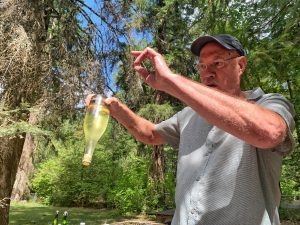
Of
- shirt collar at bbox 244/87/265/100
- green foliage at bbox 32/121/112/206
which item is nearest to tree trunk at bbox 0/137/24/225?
shirt collar at bbox 244/87/265/100

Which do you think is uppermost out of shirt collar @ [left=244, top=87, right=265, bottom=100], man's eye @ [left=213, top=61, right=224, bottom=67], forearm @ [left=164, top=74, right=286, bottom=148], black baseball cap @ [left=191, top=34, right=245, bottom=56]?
black baseball cap @ [left=191, top=34, right=245, bottom=56]

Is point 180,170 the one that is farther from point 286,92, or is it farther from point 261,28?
point 286,92

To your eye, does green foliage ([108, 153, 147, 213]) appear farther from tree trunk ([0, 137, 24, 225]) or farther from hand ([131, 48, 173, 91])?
hand ([131, 48, 173, 91])

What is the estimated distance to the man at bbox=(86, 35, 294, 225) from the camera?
3.49ft

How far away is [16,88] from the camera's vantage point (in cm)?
619

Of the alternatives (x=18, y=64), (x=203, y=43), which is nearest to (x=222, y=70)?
(x=203, y=43)

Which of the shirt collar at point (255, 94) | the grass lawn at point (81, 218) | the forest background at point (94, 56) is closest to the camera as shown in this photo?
the shirt collar at point (255, 94)

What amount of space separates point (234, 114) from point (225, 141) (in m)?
0.32

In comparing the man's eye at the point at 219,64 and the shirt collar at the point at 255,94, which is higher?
the man's eye at the point at 219,64

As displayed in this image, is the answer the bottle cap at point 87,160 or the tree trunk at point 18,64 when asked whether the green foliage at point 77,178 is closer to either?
the tree trunk at point 18,64

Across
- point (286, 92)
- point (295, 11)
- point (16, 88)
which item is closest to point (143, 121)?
point (295, 11)

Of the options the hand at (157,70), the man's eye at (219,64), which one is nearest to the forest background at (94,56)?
the man's eye at (219,64)

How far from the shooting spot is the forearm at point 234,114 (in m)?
1.05

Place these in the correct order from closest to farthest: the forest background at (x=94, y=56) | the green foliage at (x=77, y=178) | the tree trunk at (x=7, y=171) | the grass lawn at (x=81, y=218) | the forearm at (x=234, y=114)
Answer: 1. the forearm at (x=234, y=114)
2. the forest background at (x=94, y=56)
3. the tree trunk at (x=7, y=171)
4. the grass lawn at (x=81, y=218)
5. the green foliage at (x=77, y=178)
